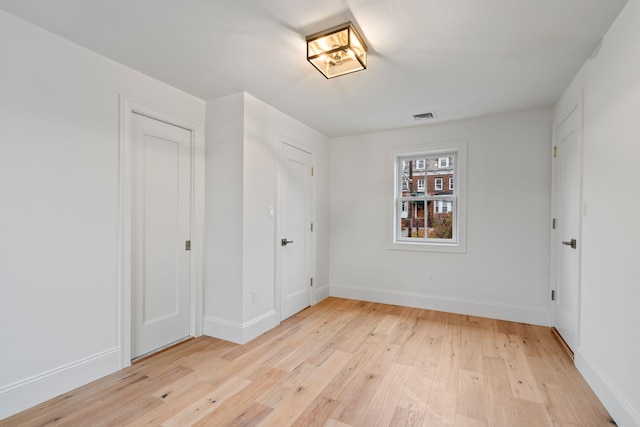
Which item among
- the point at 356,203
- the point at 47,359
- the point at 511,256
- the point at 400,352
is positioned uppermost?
the point at 356,203

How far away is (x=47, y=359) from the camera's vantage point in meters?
1.88

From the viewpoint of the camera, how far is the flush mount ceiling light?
1.80m

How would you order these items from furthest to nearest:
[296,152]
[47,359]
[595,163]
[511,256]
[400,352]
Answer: [296,152] < [511,256] < [400,352] < [595,163] < [47,359]

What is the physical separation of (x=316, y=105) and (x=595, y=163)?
2.37 metres

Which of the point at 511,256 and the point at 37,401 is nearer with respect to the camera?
the point at 37,401

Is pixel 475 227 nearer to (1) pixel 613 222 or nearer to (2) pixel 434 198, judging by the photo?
(2) pixel 434 198

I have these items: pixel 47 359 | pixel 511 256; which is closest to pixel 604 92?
pixel 511 256

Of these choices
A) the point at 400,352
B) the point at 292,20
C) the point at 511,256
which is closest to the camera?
the point at 292,20

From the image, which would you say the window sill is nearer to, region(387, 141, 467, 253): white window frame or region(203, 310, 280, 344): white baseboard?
region(387, 141, 467, 253): white window frame

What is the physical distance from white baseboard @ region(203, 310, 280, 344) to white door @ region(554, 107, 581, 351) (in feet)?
9.06

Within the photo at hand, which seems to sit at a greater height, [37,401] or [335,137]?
[335,137]

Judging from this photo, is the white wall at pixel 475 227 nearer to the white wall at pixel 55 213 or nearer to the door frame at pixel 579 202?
the door frame at pixel 579 202

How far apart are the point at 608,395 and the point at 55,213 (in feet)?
12.2

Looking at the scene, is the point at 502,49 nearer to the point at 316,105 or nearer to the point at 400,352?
the point at 316,105
